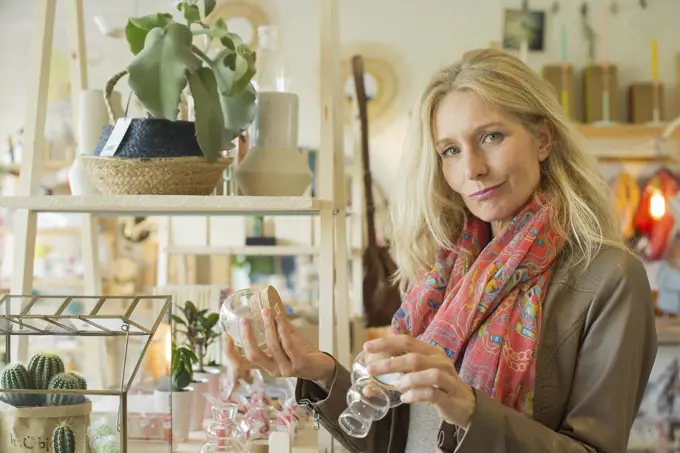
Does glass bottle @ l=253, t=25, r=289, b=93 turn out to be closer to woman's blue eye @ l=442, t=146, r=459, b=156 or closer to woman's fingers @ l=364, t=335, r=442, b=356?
woman's blue eye @ l=442, t=146, r=459, b=156

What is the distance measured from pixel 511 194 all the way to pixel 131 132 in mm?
604

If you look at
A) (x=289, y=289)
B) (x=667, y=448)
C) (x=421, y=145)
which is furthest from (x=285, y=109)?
(x=667, y=448)

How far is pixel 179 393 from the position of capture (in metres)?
1.55

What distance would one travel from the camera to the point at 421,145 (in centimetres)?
138

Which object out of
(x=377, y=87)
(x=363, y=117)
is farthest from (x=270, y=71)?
(x=377, y=87)

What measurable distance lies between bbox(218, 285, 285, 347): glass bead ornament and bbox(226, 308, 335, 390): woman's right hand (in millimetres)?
11

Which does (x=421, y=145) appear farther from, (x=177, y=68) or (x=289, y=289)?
(x=289, y=289)

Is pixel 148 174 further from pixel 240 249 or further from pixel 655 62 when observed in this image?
pixel 655 62

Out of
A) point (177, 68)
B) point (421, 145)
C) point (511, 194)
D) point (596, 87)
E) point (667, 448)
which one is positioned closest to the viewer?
point (177, 68)

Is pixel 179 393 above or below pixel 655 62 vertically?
below

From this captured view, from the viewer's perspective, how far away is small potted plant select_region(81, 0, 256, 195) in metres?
1.17

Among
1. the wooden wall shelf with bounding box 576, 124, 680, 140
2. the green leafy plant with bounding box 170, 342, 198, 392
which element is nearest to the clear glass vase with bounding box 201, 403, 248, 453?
the green leafy plant with bounding box 170, 342, 198, 392

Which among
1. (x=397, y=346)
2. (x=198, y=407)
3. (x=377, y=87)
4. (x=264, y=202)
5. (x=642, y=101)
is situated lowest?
(x=198, y=407)

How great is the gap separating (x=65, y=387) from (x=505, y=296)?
25.8 inches
